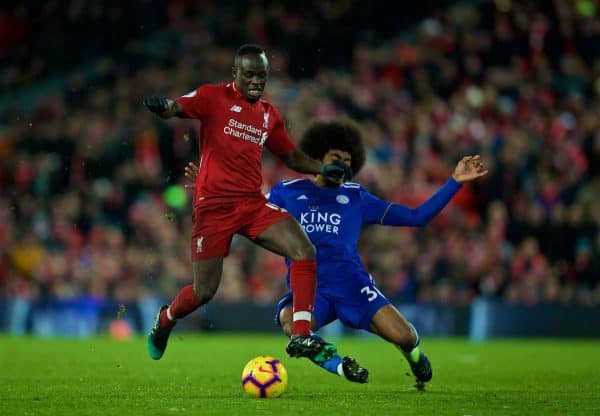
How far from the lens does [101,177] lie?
20828 millimetres

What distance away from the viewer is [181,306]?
9359mm

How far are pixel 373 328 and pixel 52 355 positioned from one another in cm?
589

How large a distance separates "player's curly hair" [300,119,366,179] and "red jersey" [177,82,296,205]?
1362 mm

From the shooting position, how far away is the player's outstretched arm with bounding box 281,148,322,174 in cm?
927

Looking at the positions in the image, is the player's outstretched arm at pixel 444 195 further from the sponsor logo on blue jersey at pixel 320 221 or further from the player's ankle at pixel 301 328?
the player's ankle at pixel 301 328

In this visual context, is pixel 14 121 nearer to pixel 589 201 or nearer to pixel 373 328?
pixel 589 201

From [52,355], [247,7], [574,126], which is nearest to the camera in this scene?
[52,355]

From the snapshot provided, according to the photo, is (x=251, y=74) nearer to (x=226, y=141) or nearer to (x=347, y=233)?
(x=226, y=141)

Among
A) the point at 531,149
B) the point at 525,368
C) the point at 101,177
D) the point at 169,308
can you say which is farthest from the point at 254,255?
the point at 169,308

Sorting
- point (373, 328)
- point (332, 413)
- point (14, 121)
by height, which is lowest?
point (332, 413)

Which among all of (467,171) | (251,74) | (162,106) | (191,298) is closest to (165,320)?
(191,298)

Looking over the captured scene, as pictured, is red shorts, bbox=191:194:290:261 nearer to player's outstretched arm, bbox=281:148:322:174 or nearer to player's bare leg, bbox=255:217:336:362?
player's bare leg, bbox=255:217:336:362

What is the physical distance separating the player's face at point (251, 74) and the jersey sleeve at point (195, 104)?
297 mm

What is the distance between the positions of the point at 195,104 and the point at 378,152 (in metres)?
12.1
